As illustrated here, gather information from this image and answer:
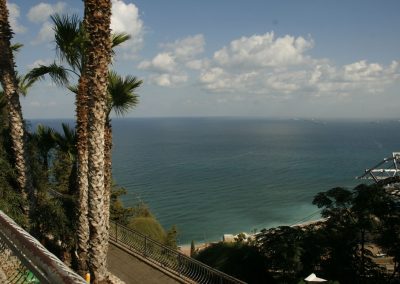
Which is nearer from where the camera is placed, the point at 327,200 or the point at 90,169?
the point at 90,169

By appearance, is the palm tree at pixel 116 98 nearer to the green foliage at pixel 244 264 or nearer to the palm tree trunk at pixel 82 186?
the palm tree trunk at pixel 82 186

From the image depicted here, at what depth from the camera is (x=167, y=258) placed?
13.6 meters

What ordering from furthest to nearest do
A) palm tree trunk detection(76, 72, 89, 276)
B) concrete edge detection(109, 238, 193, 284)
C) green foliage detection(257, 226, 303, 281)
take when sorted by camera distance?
1. green foliage detection(257, 226, 303, 281)
2. concrete edge detection(109, 238, 193, 284)
3. palm tree trunk detection(76, 72, 89, 276)

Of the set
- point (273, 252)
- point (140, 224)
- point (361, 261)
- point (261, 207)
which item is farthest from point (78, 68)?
point (261, 207)

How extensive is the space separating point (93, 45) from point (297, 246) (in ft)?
33.3

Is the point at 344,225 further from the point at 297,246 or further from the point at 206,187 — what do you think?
the point at 206,187

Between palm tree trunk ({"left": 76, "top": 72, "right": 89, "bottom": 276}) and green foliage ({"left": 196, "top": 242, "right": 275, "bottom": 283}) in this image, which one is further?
green foliage ({"left": 196, "top": 242, "right": 275, "bottom": 283})

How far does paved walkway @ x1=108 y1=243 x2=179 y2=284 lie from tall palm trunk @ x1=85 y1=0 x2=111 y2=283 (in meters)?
3.52

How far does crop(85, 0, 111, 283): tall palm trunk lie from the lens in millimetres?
9172

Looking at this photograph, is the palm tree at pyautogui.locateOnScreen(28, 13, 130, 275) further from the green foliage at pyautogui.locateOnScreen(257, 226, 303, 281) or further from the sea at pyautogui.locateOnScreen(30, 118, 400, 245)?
the sea at pyautogui.locateOnScreen(30, 118, 400, 245)

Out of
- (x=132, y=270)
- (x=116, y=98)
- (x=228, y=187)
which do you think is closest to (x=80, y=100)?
(x=116, y=98)

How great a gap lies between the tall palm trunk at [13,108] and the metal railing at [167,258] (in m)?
5.04

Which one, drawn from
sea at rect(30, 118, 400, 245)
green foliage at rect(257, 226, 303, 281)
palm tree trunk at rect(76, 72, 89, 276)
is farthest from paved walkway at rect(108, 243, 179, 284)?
sea at rect(30, 118, 400, 245)

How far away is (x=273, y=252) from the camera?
13.7 metres
